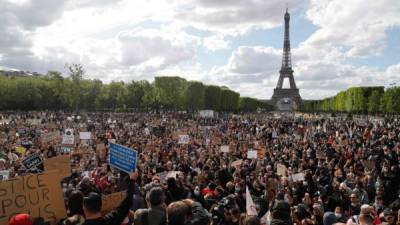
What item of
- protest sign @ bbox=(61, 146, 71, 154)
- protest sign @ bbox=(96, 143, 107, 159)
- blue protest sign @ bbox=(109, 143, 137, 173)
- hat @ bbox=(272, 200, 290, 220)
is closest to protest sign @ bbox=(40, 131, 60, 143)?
protest sign @ bbox=(61, 146, 71, 154)

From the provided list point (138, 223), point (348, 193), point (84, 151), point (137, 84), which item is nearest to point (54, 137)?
point (84, 151)

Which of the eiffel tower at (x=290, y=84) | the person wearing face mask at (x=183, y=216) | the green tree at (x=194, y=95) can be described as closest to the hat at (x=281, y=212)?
the person wearing face mask at (x=183, y=216)

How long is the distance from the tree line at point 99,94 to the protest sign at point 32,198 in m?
71.6

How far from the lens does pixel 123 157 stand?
7578 millimetres

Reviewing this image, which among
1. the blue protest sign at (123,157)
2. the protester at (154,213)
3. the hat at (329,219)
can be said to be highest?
the blue protest sign at (123,157)

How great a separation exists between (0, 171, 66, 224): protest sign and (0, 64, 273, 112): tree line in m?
71.6

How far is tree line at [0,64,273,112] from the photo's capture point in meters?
81.8

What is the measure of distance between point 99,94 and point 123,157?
9280 cm

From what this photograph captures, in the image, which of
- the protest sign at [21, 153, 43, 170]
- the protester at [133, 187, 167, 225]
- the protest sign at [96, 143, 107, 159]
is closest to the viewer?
the protester at [133, 187, 167, 225]

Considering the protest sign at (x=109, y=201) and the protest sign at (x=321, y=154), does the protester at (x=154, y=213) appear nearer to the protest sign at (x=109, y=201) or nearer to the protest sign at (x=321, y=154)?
the protest sign at (x=109, y=201)

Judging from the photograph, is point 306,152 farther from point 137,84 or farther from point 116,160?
point 137,84

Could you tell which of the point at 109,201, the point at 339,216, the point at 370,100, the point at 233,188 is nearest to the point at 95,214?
the point at 109,201

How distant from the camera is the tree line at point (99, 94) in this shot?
81.8 metres

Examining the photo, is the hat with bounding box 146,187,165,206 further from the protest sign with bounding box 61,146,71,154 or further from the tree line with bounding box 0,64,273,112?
the tree line with bounding box 0,64,273,112
